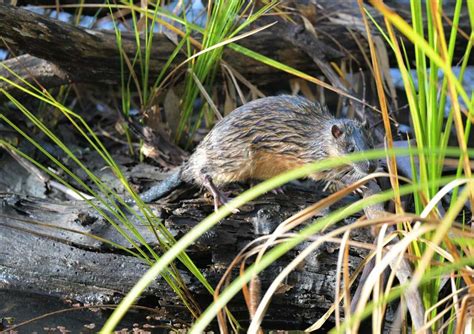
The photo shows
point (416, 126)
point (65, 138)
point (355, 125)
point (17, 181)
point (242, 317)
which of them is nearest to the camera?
point (416, 126)

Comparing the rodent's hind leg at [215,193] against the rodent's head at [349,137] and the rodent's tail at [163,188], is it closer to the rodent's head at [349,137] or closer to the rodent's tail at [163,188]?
the rodent's tail at [163,188]

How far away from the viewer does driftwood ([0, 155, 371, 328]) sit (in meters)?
4.02

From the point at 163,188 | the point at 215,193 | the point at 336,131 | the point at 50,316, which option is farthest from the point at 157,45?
the point at 50,316

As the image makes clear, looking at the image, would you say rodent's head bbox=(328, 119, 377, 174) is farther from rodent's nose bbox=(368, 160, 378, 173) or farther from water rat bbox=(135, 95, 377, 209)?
rodent's nose bbox=(368, 160, 378, 173)

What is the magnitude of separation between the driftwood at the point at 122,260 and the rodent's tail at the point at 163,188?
450 mm

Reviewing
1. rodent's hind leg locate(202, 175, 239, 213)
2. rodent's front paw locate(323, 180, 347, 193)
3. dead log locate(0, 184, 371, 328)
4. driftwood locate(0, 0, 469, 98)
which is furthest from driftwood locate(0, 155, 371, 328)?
driftwood locate(0, 0, 469, 98)

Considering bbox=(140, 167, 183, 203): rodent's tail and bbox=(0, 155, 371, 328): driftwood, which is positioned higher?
bbox=(140, 167, 183, 203): rodent's tail

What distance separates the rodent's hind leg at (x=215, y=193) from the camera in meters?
4.25

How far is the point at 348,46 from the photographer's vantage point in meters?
5.70

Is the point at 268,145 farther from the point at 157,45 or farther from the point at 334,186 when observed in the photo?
the point at 157,45

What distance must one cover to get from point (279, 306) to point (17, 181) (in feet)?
6.21

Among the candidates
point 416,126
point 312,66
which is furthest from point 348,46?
point 416,126

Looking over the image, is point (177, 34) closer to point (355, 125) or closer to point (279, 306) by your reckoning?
point (355, 125)

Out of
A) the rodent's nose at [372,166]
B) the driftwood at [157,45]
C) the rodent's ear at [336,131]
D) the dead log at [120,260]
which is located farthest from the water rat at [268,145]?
the driftwood at [157,45]
